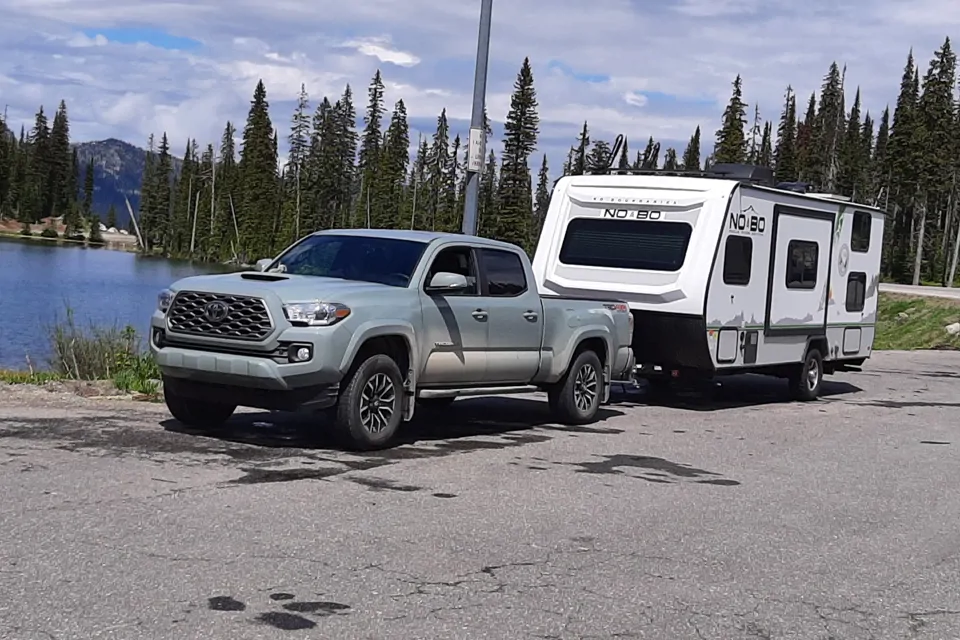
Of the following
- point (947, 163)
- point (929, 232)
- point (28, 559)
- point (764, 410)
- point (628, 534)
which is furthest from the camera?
point (929, 232)

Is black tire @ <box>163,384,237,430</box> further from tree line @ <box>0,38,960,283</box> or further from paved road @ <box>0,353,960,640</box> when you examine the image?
tree line @ <box>0,38,960,283</box>

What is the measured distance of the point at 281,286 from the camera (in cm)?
953

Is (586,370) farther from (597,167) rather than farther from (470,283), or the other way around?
(597,167)

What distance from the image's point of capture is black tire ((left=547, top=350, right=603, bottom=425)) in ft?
40.9

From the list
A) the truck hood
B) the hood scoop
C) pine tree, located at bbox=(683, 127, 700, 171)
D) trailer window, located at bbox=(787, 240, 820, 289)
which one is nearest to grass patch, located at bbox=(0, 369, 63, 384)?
the truck hood

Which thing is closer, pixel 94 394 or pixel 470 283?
pixel 470 283

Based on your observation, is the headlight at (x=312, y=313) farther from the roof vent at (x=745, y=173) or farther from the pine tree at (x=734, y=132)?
the pine tree at (x=734, y=132)

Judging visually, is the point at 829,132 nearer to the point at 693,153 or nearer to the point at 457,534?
the point at 693,153

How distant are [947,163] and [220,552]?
77768 millimetres

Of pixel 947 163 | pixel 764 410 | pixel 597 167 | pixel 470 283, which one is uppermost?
pixel 947 163

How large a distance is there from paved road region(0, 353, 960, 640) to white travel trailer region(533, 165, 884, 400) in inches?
A: 102

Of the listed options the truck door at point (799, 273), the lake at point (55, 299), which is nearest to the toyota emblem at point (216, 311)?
the lake at point (55, 299)

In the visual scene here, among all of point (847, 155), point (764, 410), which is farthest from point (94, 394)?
point (847, 155)

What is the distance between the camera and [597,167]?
653 inches
